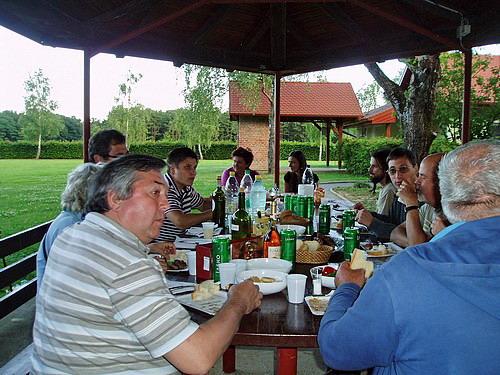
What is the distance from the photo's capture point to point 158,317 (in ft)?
4.08

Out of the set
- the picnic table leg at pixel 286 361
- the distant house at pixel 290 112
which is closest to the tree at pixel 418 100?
the picnic table leg at pixel 286 361

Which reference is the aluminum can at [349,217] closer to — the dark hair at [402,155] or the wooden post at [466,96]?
the dark hair at [402,155]

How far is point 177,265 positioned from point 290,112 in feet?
62.4

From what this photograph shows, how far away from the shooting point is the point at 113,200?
149cm

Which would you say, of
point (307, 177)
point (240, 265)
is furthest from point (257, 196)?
point (240, 265)

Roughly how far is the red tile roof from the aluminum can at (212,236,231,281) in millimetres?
17925

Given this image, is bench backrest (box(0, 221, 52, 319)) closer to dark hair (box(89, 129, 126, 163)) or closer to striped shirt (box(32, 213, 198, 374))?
dark hair (box(89, 129, 126, 163))

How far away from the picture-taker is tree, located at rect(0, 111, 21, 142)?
149 ft

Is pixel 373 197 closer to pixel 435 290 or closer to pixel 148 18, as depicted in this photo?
pixel 148 18

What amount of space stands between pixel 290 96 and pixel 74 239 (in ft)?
71.3

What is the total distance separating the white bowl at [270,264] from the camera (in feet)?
7.41

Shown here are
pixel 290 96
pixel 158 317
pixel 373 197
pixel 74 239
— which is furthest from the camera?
pixel 290 96

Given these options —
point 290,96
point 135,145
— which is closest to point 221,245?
point 290,96

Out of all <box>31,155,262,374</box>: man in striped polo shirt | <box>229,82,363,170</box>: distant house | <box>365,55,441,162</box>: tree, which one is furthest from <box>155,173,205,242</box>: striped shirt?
<box>229,82,363,170</box>: distant house
